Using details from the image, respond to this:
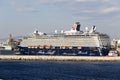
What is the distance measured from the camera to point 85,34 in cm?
12131

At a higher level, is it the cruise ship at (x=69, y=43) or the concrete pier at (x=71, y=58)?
the cruise ship at (x=69, y=43)

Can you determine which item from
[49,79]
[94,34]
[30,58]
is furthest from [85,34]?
[49,79]

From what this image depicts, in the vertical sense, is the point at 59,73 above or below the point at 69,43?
below

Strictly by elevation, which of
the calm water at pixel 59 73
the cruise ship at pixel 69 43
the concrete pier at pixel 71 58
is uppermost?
the cruise ship at pixel 69 43

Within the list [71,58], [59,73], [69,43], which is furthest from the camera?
[69,43]

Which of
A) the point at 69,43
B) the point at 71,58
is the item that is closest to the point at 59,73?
the point at 71,58

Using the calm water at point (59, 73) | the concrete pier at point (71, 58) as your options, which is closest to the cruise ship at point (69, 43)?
the concrete pier at point (71, 58)

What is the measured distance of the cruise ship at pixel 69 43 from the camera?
11444 centimetres

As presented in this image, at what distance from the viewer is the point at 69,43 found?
11894 cm

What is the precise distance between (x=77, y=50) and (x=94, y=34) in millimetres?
9466

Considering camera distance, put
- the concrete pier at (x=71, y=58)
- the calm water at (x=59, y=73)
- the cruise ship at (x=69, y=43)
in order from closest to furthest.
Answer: the calm water at (x=59, y=73) < the concrete pier at (x=71, y=58) < the cruise ship at (x=69, y=43)

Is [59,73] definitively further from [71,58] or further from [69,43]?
[69,43]

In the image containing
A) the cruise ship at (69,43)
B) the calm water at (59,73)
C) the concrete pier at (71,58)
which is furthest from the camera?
the cruise ship at (69,43)

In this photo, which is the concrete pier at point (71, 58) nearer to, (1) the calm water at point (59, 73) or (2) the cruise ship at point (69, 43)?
(2) the cruise ship at point (69, 43)
